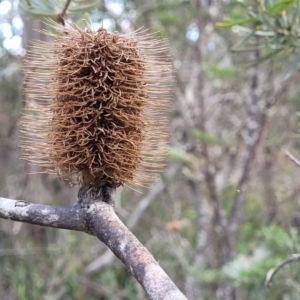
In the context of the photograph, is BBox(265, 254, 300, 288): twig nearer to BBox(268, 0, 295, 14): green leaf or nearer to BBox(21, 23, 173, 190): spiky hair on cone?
BBox(21, 23, 173, 190): spiky hair on cone

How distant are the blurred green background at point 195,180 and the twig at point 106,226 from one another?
1.27 meters

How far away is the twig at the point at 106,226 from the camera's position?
60 cm

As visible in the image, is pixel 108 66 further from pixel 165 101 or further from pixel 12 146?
pixel 12 146

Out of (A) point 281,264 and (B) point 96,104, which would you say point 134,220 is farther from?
(B) point 96,104

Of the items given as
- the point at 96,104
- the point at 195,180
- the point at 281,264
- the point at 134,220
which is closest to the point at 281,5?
the point at 96,104

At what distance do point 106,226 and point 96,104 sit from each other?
257 mm

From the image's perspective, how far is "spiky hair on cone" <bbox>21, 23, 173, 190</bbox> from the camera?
0.86 meters

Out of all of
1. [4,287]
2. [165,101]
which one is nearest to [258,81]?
[165,101]

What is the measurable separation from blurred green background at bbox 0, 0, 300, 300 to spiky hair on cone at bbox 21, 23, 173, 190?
3.63 ft

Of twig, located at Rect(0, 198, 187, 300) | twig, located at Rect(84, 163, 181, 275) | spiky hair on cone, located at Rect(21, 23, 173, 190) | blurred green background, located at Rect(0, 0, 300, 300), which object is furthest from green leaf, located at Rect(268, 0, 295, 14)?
twig, located at Rect(84, 163, 181, 275)

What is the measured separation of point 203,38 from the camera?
2.54 metres

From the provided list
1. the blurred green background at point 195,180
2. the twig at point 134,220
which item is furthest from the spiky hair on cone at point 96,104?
the twig at point 134,220

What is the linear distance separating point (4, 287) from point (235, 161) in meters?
2.01

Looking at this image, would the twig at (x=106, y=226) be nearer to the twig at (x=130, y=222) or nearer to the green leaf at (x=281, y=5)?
the green leaf at (x=281, y=5)
